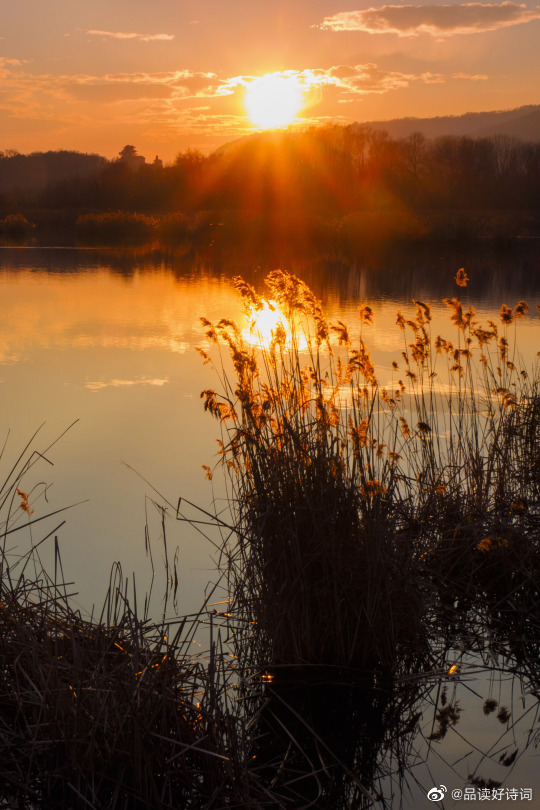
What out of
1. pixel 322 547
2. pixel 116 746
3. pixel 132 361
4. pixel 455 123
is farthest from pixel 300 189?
pixel 455 123

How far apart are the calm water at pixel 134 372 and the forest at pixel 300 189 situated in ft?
46.6

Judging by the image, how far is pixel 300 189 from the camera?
41.8 metres

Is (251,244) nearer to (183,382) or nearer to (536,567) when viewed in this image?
(183,382)

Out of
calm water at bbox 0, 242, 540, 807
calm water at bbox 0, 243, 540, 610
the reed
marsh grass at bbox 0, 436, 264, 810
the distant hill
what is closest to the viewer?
marsh grass at bbox 0, 436, 264, 810

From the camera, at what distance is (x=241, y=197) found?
40469 millimetres

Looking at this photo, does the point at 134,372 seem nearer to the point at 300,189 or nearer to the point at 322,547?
the point at 322,547

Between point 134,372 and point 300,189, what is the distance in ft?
118

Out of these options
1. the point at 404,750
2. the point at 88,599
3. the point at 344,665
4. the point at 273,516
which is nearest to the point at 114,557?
the point at 88,599

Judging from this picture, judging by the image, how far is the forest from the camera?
32.9 m

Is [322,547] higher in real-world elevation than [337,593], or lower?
higher

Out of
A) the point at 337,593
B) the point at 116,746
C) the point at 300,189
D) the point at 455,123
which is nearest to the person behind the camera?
A: the point at 116,746

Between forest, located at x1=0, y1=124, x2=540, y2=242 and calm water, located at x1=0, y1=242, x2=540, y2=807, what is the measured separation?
14.2 m

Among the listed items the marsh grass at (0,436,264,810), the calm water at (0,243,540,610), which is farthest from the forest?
the marsh grass at (0,436,264,810)

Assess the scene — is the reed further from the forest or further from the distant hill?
the distant hill
